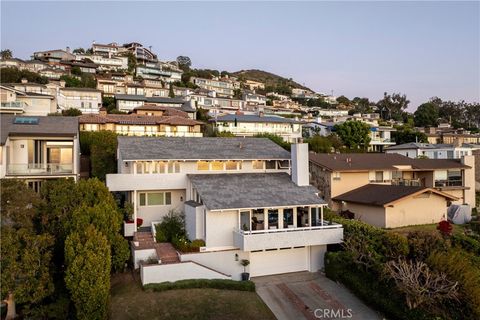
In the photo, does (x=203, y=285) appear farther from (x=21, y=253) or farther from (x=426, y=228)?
(x=426, y=228)

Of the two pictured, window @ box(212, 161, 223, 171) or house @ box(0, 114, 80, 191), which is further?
window @ box(212, 161, 223, 171)

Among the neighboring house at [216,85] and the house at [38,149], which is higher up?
the neighboring house at [216,85]

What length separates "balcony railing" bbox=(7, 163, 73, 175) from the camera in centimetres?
2776

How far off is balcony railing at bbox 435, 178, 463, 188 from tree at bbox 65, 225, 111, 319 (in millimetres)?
34712

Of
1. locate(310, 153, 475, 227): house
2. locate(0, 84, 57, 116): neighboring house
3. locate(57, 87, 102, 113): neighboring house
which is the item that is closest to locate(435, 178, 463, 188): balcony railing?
locate(310, 153, 475, 227): house

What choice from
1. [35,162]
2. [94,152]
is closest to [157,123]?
[94,152]

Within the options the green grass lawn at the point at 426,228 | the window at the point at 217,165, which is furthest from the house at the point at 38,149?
the green grass lawn at the point at 426,228

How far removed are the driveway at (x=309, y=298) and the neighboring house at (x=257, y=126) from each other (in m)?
39.0

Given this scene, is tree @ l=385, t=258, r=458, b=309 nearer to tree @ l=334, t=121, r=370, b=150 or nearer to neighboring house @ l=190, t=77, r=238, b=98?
tree @ l=334, t=121, r=370, b=150

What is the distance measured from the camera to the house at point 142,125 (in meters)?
49.8

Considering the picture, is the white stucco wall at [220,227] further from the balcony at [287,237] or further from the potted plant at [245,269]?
the potted plant at [245,269]

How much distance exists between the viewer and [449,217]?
34.5m

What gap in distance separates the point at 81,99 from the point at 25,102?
15.2m

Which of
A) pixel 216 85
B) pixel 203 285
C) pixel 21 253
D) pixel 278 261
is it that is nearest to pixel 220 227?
pixel 203 285
